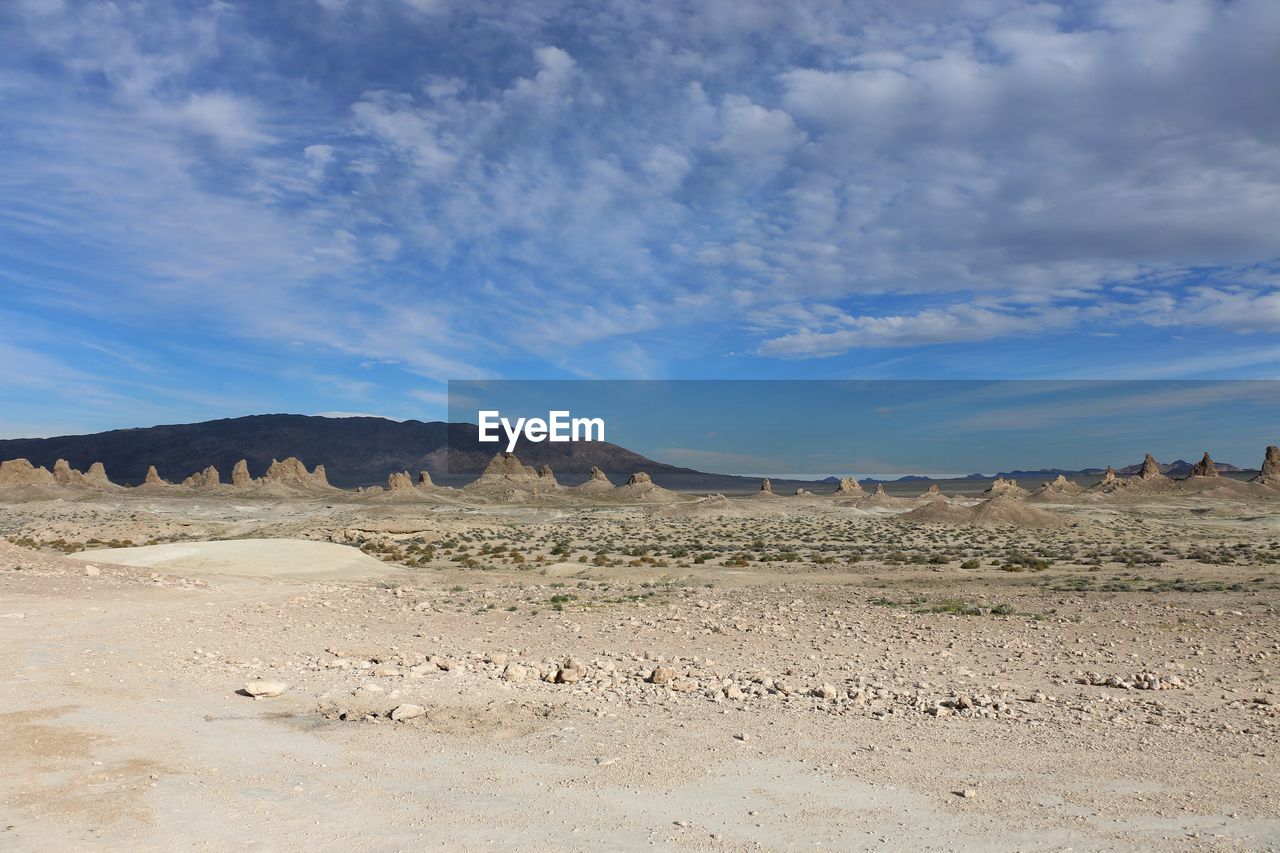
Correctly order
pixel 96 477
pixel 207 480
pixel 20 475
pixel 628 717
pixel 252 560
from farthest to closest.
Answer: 1. pixel 207 480
2. pixel 96 477
3. pixel 20 475
4. pixel 252 560
5. pixel 628 717

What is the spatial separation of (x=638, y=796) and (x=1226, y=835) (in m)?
4.14

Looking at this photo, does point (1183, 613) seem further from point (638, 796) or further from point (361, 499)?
point (361, 499)

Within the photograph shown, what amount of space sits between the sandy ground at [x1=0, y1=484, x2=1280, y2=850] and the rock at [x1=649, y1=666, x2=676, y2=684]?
36mm

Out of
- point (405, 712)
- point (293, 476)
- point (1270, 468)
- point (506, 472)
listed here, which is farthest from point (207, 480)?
point (1270, 468)

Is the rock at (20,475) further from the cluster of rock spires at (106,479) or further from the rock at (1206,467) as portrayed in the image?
the rock at (1206,467)

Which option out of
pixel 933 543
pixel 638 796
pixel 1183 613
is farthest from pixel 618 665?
pixel 933 543

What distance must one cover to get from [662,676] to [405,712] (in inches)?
126

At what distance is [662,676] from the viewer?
10.2 metres

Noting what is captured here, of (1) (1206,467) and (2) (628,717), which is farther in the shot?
(1) (1206,467)

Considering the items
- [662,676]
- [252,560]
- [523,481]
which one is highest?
[523,481]

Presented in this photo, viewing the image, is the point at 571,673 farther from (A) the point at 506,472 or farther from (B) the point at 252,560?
(A) the point at 506,472

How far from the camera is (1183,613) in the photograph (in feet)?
53.7

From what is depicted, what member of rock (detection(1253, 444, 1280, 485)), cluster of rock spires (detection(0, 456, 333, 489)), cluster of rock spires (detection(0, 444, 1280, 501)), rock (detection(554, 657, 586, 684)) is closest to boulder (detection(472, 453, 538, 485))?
cluster of rock spires (detection(0, 444, 1280, 501))

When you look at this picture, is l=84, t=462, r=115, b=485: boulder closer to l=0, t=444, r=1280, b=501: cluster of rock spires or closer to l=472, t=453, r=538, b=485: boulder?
l=0, t=444, r=1280, b=501: cluster of rock spires
